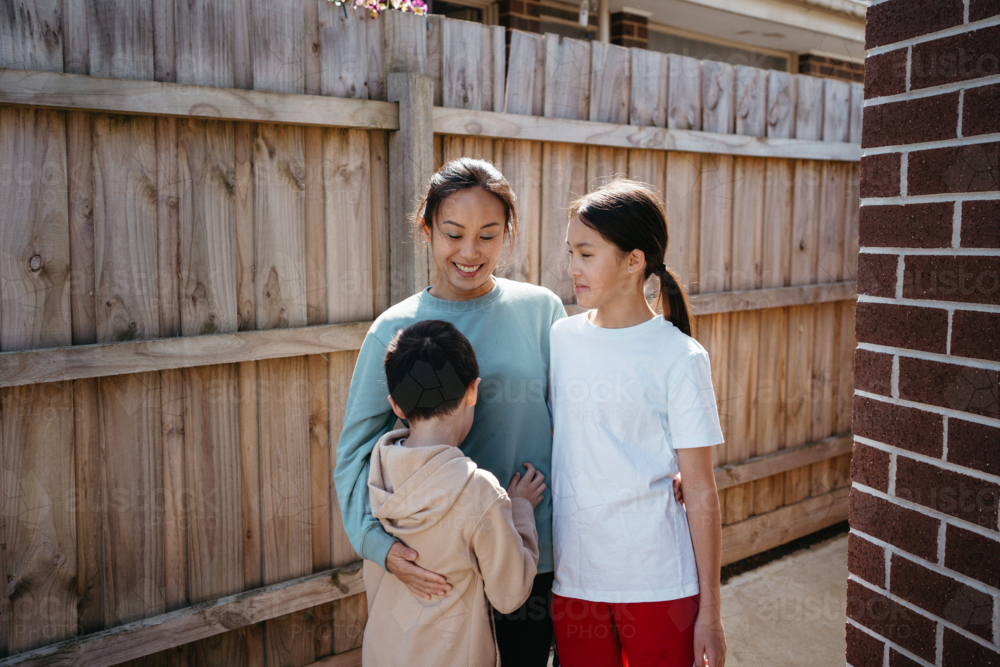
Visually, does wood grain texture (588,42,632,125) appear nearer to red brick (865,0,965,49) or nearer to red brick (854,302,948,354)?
red brick (865,0,965,49)

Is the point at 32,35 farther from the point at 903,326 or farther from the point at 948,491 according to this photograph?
the point at 948,491

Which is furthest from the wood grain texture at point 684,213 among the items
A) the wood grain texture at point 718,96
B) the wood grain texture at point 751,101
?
the wood grain texture at point 751,101

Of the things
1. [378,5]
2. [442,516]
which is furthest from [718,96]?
[442,516]

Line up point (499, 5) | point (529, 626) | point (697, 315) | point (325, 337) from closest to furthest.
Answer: point (529, 626) < point (325, 337) < point (697, 315) < point (499, 5)

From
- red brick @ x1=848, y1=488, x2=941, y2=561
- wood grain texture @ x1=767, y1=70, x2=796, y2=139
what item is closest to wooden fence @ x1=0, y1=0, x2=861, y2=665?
wood grain texture @ x1=767, y1=70, x2=796, y2=139

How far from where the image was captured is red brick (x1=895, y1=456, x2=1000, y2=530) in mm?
1552

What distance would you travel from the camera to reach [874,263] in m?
1.78

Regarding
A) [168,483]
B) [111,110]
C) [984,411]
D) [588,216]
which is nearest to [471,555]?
[588,216]

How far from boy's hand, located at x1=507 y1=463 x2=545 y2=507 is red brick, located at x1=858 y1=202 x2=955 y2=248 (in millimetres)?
983

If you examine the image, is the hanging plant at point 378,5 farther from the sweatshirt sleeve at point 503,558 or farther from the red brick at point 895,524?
the red brick at point 895,524

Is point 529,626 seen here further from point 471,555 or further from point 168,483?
point 168,483

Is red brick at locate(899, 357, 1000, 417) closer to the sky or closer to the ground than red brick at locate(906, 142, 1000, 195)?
closer to the ground

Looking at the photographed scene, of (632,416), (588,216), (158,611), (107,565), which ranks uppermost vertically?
(588,216)

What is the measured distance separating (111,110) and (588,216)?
146 centimetres
